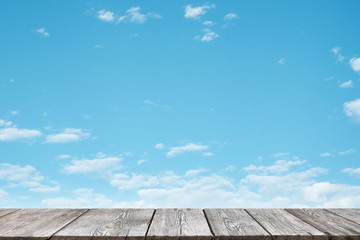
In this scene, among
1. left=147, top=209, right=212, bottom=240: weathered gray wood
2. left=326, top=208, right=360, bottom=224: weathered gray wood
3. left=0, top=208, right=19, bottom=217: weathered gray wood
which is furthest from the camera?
left=0, top=208, right=19, bottom=217: weathered gray wood

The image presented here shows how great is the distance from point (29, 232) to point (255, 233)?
3.88 ft

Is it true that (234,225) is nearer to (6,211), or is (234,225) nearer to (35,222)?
(35,222)

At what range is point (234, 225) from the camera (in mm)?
2137

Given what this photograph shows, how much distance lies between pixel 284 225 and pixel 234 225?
0.28 m

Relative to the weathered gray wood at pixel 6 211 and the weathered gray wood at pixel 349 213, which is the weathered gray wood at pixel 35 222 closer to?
the weathered gray wood at pixel 6 211

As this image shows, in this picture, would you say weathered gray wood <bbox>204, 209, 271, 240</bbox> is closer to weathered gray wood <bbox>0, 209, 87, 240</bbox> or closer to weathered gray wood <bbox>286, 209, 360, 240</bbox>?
weathered gray wood <bbox>286, 209, 360, 240</bbox>

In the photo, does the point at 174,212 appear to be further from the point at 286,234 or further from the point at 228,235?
the point at 286,234

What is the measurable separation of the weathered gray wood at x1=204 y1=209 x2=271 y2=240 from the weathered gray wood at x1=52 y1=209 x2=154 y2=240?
383 millimetres

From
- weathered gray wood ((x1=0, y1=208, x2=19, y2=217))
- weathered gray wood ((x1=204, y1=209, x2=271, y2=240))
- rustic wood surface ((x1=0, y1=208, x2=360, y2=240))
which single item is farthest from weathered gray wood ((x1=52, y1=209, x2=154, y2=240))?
weathered gray wood ((x1=0, y1=208, x2=19, y2=217))

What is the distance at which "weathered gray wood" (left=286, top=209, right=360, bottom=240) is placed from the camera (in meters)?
1.99

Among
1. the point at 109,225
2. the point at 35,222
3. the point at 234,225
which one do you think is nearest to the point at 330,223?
the point at 234,225

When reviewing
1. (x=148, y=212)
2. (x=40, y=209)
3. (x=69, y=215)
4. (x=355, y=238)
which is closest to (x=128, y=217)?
(x=148, y=212)

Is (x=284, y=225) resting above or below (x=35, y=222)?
below

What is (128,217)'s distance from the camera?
7.79 ft
